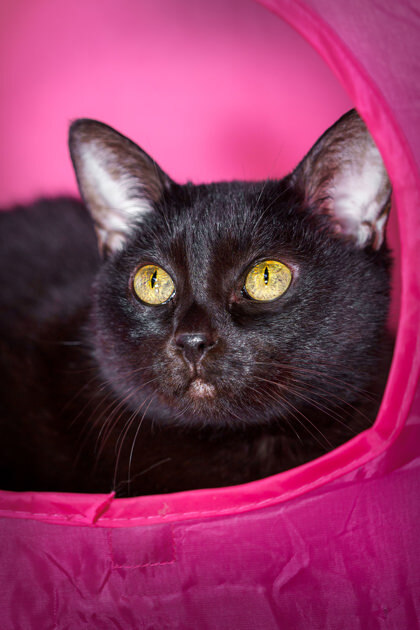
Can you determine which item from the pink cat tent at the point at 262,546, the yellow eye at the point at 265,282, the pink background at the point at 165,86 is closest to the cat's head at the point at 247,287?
the yellow eye at the point at 265,282

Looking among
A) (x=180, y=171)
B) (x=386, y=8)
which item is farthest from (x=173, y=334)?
(x=180, y=171)

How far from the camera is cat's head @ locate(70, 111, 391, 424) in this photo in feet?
3.00

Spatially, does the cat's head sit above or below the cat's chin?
above

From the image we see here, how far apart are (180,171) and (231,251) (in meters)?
1.05

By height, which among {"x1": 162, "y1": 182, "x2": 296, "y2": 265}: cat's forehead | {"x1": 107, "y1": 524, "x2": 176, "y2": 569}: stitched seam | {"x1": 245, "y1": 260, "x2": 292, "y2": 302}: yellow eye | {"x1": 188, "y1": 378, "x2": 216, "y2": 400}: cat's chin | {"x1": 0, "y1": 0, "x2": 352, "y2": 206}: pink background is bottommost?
{"x1": 107, "y1": 524, "x2": 176, "y2": 569}: stitched seam

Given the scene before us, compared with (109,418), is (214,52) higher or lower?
higher

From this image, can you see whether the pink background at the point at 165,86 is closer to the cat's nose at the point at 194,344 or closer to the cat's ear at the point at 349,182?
the cat's ear at the point at 349,182

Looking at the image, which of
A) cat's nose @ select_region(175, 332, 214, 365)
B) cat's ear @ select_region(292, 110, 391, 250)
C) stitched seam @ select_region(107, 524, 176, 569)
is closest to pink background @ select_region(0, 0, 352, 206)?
cat's ear @ select_region(292, 110, 391, 250)

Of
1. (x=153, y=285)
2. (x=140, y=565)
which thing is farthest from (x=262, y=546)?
(x=153, y=285)

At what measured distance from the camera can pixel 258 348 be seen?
0.90 meters

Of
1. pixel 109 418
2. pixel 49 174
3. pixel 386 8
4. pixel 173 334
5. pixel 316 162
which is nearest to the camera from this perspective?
pixel 386 8

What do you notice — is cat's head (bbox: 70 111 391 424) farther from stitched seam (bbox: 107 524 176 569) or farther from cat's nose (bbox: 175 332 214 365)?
stitched seam (bbox: 107 524 176 569)

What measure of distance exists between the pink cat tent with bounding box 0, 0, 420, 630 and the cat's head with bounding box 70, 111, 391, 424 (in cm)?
15

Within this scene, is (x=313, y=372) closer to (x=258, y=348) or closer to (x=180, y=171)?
(x=258, y=348)
